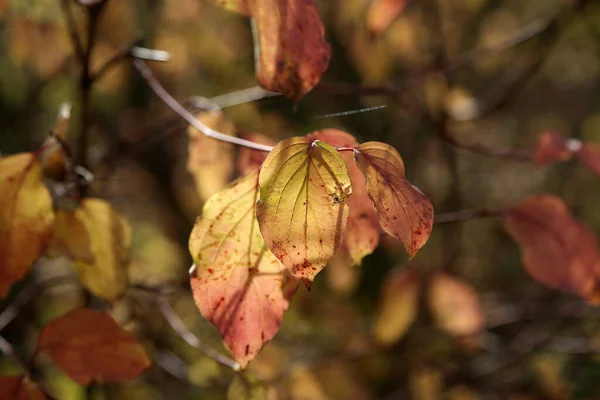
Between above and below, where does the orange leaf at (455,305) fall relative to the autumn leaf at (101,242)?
below

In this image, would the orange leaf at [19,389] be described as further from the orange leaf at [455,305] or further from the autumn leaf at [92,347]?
the orange leaf at [455,305]

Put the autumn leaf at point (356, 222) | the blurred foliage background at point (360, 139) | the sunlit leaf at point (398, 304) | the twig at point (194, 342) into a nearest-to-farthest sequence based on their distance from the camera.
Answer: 1. the autumn leaf at point (356, 222)
2. the twig at point (194, 342)
3. the sunlit leaf at point (398, 304)
4. the blurred foliage background at point (360, 139)

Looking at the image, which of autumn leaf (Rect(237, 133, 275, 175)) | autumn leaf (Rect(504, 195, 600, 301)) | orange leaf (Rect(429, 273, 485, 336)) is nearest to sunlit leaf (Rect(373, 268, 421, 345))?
orange leaf (Rect(429, 273, 485, 336))

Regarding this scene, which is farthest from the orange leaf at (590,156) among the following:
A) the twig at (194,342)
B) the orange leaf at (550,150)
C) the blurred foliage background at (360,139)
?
the twig at (194,342)

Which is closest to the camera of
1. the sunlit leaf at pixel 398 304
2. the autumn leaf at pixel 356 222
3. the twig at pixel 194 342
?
the autumn leaf at pixel 356 222

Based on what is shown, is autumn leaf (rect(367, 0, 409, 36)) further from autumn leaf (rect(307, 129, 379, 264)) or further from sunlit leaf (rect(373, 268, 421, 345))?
sunlit leaf (rect(373, 268, 421, 345))

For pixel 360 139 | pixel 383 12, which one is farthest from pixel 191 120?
pixel 360 139

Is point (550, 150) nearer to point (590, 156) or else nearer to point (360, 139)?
point (590, 156)
